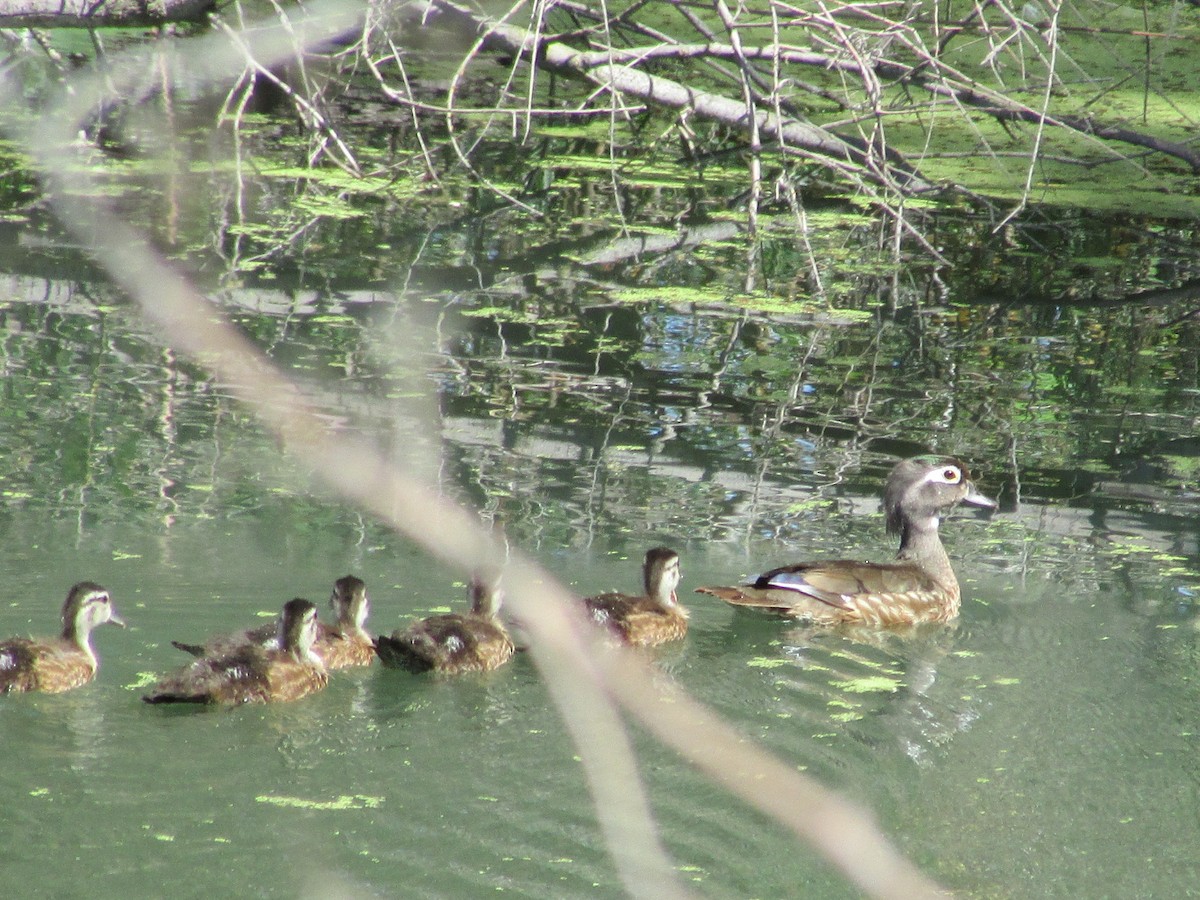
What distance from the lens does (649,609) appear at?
525cm

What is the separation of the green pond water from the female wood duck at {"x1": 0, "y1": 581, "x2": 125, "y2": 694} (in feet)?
0.24

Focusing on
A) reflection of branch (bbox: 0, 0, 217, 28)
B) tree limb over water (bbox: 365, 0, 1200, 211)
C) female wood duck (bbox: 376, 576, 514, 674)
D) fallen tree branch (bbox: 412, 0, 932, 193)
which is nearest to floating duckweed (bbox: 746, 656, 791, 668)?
female wood duck (bbox: 376, 576, 514, 674)

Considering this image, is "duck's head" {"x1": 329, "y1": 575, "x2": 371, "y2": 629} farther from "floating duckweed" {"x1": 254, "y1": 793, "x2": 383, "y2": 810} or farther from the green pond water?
"floating duckweed" {"x1": 254, "y1": 793, "x2": 383, "y2": 810}

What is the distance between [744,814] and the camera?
12.8 feet

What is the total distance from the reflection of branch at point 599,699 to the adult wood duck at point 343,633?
32cm

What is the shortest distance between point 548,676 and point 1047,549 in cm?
234

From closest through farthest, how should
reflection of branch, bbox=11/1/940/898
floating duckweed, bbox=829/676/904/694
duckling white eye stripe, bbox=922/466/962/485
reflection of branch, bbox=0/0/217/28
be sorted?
reflection of branch, bbox=11/1/940/898
floating duckweed, bbox=829/676/904/694
duckling white eye stripe, bbox=922/466/962/485
reflection of branch, bbox=0/0/217/28

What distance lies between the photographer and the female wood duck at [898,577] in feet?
18.2

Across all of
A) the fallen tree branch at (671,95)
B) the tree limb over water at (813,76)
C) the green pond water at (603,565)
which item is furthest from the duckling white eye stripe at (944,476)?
the fallen tree branch at (671,95)

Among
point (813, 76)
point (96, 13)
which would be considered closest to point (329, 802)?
point (96, 13)

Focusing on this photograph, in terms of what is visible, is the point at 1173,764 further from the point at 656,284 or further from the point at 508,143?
the point at 508,143

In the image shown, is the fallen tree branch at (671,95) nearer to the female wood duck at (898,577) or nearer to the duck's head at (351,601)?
the female wood duck at (898,577)

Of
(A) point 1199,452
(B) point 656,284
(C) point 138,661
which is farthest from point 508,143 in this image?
(C) point 138,661

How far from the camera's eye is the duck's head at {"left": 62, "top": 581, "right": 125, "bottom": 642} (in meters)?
4.60
